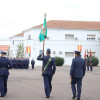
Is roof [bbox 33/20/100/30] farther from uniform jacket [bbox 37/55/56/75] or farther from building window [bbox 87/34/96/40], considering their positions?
uniform jacket [bbox 37/55/56/75]

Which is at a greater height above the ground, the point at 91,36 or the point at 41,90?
the point at 91,36

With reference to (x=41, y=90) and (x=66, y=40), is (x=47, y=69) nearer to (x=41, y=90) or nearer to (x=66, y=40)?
(x=41, y=90)

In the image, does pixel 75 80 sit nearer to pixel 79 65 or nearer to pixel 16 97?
pixel 79 65

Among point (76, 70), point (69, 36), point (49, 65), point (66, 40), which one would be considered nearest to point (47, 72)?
point (49, 65)

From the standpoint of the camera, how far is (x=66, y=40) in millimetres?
57750

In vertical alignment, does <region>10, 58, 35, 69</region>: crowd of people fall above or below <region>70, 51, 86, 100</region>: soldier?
below

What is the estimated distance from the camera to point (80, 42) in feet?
189

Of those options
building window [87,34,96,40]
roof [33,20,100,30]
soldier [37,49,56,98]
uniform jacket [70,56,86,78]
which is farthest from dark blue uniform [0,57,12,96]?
building window [87,34,96,40]

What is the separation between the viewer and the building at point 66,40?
57.1 meters

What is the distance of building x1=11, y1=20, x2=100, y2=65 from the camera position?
187 ft

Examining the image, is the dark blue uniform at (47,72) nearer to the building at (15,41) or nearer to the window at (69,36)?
the window at (69,36)

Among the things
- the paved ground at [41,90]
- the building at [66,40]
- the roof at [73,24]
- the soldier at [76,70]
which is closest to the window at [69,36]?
the building at [66,40]

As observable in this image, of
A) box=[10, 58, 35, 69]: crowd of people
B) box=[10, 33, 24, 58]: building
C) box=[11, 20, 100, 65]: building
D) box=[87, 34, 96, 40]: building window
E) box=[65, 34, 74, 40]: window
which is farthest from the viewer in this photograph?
box=[10, 33, 24, 58]: building

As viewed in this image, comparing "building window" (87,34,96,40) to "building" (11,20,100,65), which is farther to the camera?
"building window" (87,34,96,40)
